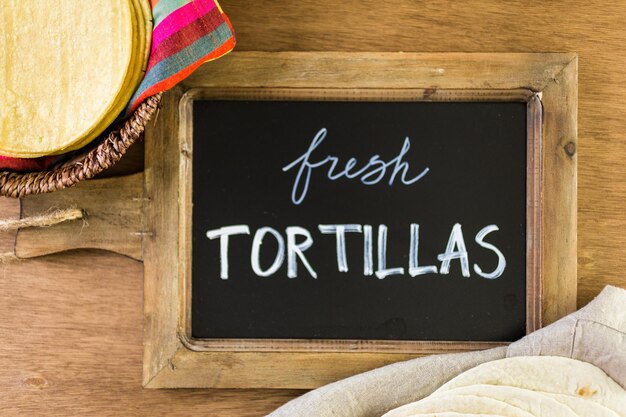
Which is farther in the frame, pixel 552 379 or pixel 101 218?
pixel 101 218

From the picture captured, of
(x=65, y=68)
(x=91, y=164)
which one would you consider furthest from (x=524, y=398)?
(x=65, y=68)

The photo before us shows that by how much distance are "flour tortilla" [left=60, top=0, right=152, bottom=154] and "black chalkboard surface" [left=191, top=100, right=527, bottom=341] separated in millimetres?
136

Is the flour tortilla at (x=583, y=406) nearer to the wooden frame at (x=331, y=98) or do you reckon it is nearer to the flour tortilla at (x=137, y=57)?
the wooden frame at (x=331, y=98)

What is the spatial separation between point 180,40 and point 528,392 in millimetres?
689

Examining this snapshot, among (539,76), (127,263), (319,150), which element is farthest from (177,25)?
(539,76)

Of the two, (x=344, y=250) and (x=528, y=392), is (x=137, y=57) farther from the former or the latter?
(x=528, y=392)

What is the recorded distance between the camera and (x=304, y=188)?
3.09 ft

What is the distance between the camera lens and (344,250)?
3.10 ft

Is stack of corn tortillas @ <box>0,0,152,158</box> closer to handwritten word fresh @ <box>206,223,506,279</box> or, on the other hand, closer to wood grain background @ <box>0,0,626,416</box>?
wood grain background @ <box>0,0,626,416</box>

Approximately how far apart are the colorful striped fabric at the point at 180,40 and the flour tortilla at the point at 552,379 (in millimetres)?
586

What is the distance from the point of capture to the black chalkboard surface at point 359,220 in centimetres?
94

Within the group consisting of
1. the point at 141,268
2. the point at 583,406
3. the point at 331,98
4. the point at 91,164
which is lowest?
the point at 583,406

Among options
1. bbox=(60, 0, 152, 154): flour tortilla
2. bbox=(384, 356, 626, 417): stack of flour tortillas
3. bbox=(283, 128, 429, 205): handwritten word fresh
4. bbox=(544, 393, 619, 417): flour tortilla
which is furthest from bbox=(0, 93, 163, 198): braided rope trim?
bbox=(544, 393, 619, 417): flour tortilla

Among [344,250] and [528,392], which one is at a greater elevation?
[344,250]
